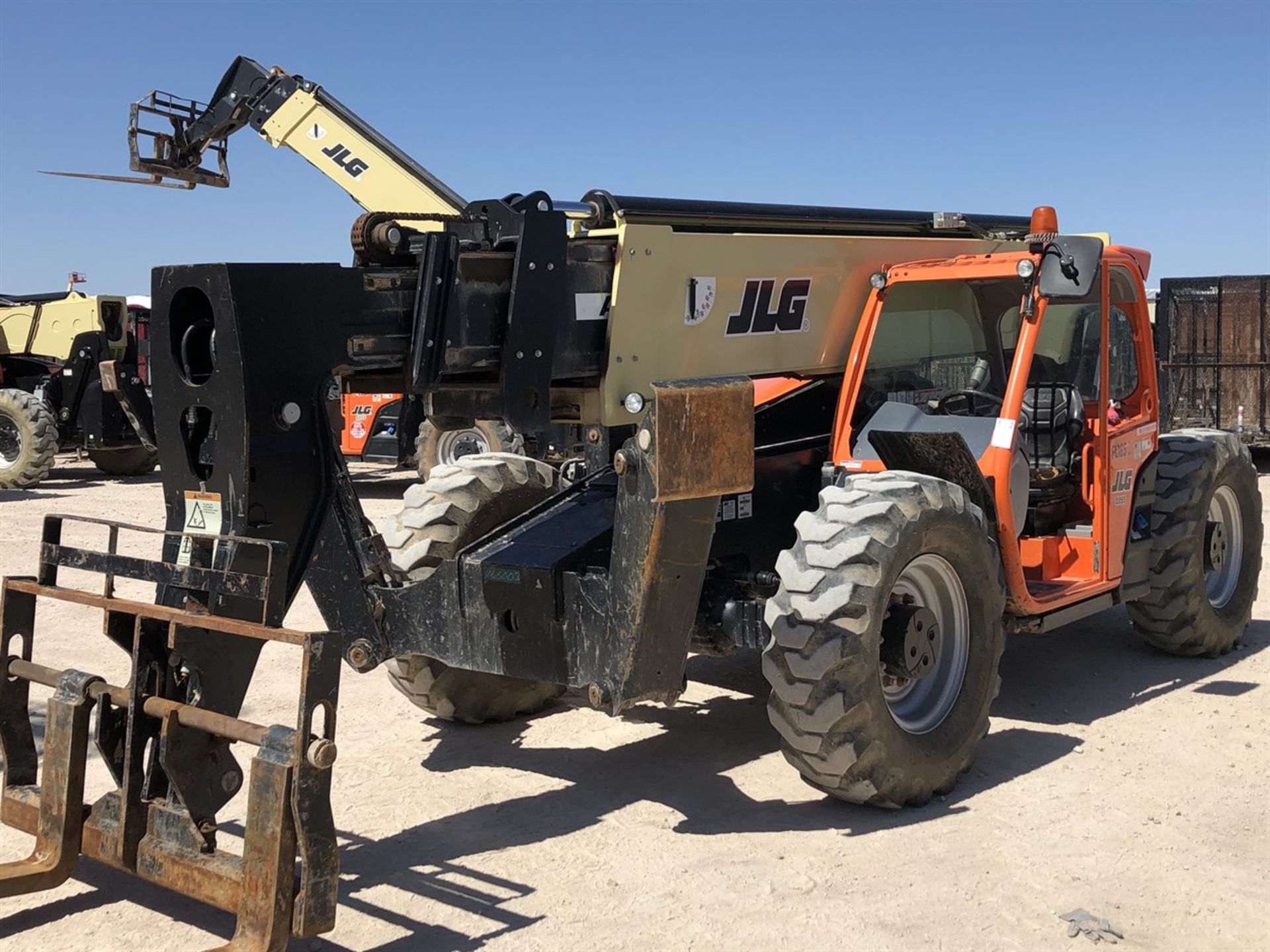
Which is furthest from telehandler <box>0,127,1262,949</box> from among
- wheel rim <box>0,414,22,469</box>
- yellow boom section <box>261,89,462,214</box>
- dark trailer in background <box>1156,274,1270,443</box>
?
wheel rim <box>0,414,22,469</box>

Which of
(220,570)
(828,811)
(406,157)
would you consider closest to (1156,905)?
(828,811)

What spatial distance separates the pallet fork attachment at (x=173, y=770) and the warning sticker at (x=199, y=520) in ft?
0.31

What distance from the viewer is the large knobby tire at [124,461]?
19.9 meters

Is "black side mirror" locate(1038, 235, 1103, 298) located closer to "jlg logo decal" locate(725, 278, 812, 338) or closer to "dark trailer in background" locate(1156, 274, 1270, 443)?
"jlg logo decal" locate(725, 278, 812, 338)

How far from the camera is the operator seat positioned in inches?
273

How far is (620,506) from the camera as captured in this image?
15.7 feet

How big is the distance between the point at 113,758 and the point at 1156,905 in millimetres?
3473

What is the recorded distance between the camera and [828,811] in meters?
5.35

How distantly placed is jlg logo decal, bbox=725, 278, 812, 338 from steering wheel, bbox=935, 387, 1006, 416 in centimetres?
101

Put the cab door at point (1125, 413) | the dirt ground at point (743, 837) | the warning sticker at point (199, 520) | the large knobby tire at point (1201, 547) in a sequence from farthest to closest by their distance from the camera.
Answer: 1. the large knobby tire at point (1201, 547)
2. the cab door at point (1125, 413)
3. the warning sticker at point (199, 520)
4. the dirt ground at point (743, 837)

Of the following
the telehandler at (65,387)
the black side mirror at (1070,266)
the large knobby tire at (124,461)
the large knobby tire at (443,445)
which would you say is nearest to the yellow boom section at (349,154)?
the large knobby tire at (443,445)

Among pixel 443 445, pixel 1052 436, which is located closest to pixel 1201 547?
pixel 1052 436

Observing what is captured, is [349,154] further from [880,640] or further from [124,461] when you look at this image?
[880,640]

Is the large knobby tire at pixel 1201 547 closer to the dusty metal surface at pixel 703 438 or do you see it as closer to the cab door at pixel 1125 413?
the cab door at pixel 1125 413
